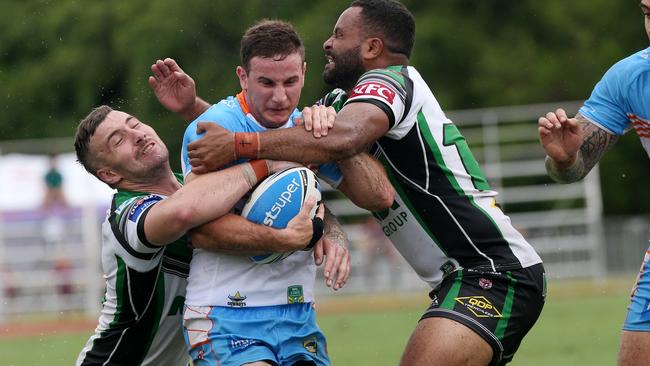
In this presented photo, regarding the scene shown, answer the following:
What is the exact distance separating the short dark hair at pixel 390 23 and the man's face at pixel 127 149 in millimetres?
1299

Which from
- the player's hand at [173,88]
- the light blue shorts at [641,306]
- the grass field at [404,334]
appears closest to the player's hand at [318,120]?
the player's hand at [173,88]

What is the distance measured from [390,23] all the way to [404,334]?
8.62 m

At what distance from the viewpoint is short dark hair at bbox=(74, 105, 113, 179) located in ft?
21.5

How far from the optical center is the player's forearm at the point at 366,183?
6.14 meters

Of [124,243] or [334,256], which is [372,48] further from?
[124,243]

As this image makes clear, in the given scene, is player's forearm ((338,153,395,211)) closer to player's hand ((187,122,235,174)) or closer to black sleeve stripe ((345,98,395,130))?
black sleeve stripe ((345,98,395,130))

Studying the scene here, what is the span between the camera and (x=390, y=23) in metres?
6.68

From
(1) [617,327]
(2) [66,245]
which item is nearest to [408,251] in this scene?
(1) [617,327]

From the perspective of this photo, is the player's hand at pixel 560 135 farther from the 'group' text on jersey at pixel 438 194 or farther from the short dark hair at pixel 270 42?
the short dark hair at pixel 270 42

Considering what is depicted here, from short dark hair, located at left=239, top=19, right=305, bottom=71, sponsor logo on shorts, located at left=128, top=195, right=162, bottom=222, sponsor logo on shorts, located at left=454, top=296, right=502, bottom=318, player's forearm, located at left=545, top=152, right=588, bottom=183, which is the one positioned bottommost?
sponsor logo on shorts, located at left=454, top=296, right=502, bottom=318

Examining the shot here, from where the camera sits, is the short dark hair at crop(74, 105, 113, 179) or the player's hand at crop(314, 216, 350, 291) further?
the short dark hair at crop(74, 105, 113, 179)

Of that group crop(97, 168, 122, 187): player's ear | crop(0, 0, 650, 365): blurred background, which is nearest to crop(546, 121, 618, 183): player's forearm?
crop(97, 168, 122, 187): player's ear

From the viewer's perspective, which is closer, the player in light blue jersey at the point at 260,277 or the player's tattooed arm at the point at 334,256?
the player in light blue jersey at the point at 260,277

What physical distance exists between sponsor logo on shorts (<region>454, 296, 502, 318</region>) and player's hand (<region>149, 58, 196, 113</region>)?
2002 mm
